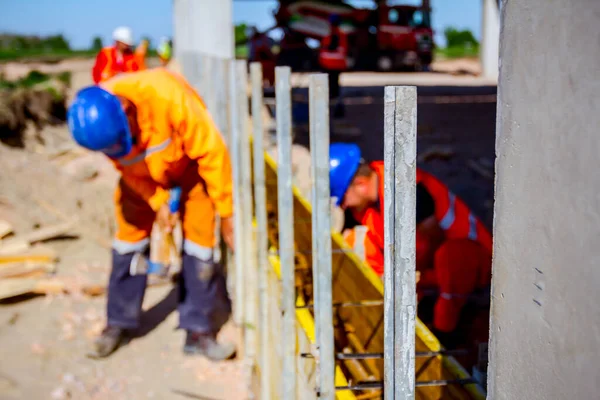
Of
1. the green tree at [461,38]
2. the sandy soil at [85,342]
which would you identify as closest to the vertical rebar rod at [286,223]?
the sandy soil at [85,342]

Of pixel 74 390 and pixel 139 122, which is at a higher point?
pixel 139 122

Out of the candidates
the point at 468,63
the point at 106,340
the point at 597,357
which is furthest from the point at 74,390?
the point at 468,63

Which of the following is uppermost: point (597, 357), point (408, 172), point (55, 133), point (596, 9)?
point (596, 9)

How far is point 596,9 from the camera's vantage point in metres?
0.88

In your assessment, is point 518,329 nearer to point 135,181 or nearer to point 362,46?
point 135,181

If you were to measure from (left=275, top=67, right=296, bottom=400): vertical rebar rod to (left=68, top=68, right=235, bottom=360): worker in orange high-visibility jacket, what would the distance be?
157 centimetres

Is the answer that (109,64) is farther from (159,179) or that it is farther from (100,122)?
(100,122)

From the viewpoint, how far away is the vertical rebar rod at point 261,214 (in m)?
3.43

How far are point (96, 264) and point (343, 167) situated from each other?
4170 mm

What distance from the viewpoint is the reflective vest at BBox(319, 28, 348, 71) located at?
1325 cm

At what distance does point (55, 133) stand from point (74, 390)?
10.00m

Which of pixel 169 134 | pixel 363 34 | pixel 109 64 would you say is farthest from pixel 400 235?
pixel 363 34

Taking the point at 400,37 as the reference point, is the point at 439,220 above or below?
below

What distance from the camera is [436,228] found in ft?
12.9
